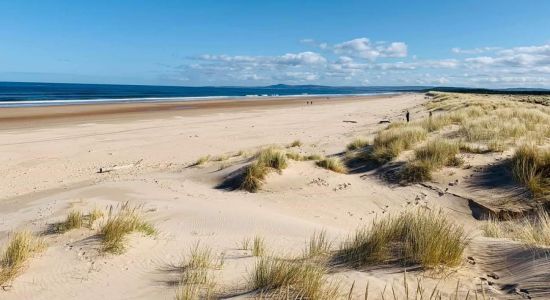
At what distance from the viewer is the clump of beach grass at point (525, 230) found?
4137mm

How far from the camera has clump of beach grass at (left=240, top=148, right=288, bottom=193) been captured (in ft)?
28.6

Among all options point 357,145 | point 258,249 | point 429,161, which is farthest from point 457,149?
point 258,249

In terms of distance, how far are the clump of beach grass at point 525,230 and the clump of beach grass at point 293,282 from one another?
6.71 ft

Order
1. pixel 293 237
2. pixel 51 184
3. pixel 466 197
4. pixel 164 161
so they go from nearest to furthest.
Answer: pixel 293 237 → pixel 466 197 → pixel 51 184 → pixel 164 161

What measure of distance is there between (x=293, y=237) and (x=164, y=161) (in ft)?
27.3

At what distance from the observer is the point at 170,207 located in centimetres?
714

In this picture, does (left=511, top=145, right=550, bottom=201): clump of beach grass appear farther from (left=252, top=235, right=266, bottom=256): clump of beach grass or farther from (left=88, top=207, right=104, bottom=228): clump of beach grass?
(left=88, top=207, right=104, bottom=228): clump of beach grass

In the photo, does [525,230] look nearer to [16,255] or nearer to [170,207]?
[170,207]

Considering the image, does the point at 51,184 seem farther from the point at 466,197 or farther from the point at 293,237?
the point at 466,197

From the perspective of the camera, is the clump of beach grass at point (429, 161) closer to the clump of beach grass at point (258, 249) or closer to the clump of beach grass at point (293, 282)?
the clump of beach grass at point (258, 249)

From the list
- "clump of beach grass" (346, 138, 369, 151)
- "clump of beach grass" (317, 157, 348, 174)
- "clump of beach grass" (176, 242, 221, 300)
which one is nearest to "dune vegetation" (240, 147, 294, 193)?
"clump of beach grass" (317, 157, 348, 174)

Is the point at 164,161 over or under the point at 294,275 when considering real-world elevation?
under

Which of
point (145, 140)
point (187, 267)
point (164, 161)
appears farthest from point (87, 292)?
point (145, 140)

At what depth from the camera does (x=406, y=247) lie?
3.82 meters
